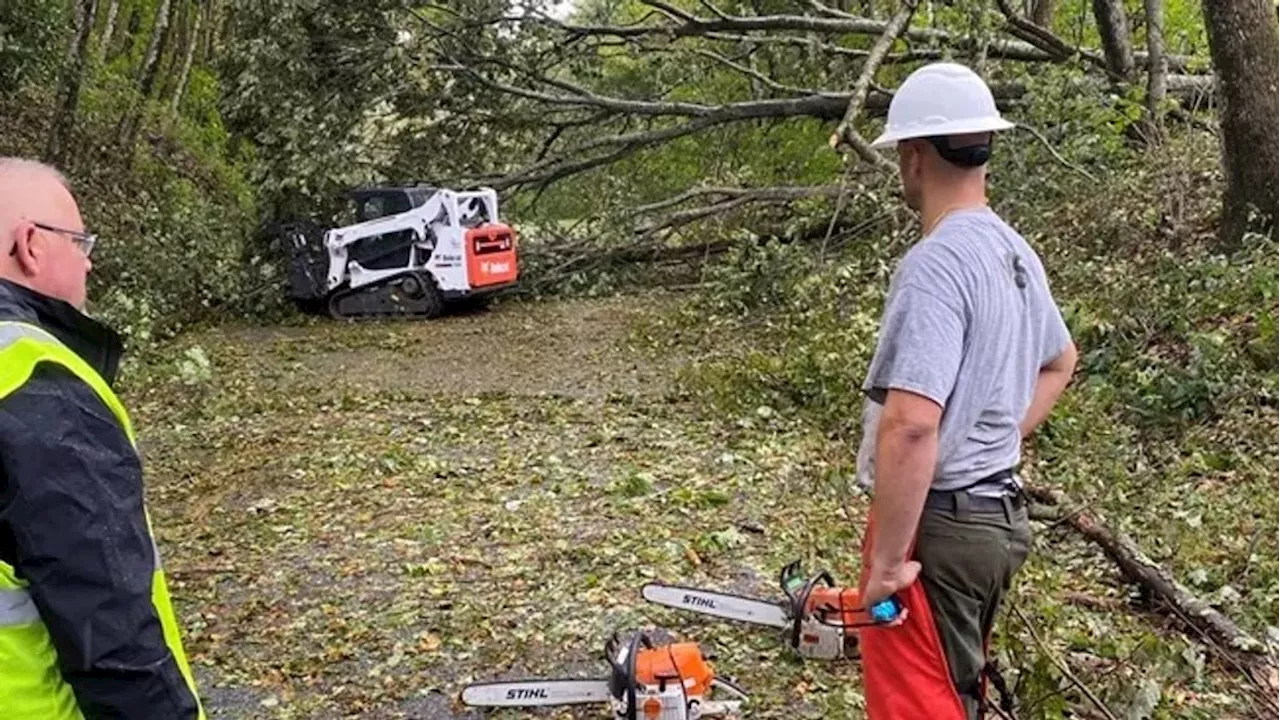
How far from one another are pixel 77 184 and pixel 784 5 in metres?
8.46

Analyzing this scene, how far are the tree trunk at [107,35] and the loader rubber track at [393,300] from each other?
7.55m

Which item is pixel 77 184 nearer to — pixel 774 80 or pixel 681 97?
pixel 681 97

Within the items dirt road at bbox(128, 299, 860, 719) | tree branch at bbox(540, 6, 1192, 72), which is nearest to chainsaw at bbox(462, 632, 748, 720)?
dirt road at bbox(128, 299, 860, 719)

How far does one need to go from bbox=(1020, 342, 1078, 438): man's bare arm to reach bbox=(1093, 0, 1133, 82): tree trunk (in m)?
8.54

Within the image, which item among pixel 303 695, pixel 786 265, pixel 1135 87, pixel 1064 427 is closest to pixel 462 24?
pixel 786 265

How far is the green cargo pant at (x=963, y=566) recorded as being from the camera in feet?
Result: 7.22

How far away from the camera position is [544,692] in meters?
3.20

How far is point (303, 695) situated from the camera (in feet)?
11.7

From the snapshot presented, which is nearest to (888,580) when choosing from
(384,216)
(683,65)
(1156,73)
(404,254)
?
(1156,73)

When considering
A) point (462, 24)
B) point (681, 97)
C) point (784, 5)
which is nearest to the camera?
point (462, 24)

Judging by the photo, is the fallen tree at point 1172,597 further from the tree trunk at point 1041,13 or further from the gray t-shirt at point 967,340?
the tree trunk at point 1041,13

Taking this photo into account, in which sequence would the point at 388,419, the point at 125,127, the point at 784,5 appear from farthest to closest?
the point at 125,127 < the point at 784,5 < the point at 388,419

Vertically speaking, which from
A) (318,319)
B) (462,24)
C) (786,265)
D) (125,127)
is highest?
(462,24)

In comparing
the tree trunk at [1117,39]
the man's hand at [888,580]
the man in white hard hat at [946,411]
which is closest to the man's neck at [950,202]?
the man in white hard hat at [946,411]
